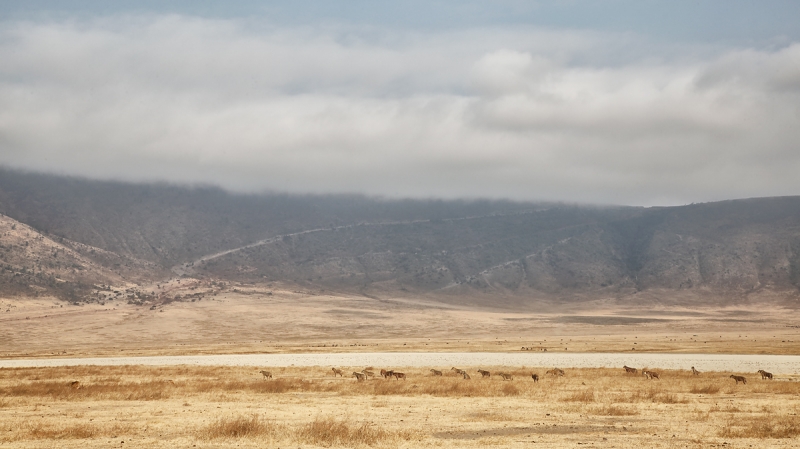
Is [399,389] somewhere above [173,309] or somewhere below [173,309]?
above

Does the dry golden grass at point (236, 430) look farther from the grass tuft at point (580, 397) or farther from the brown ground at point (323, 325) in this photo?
the brown ground at point (323, 325)

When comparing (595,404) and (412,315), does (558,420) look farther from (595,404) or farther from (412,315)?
(412,315)

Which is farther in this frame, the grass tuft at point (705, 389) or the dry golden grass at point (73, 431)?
the grass tuft at point (705, 389)

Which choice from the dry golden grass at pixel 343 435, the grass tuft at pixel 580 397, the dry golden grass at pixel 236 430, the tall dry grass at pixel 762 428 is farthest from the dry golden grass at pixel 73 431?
the tall dry grass at pixel 762 428

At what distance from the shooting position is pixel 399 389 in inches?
1419

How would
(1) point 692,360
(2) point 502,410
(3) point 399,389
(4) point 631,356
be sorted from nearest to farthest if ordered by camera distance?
(2) point 502,410
(3) point 399,389
(1) point 692,360
(4) point 631,356

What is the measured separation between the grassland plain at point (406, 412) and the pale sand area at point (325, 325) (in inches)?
2303

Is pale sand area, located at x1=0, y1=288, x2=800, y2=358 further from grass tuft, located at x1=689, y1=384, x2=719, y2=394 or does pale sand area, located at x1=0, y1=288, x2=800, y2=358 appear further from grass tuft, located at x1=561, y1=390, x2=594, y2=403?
grass tuft, located at x1=561, y1=390, x2=594, y2=403

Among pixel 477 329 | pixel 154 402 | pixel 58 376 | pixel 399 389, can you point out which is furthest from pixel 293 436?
pixel 477 329

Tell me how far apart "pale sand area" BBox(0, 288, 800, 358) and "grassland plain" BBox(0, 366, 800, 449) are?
5850 centimetres

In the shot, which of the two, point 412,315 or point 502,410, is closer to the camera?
point 502,410

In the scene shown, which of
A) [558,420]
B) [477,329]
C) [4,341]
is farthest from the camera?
[477,329]

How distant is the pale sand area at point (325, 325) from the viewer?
11669 cm

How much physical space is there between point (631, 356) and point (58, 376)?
51.5m
